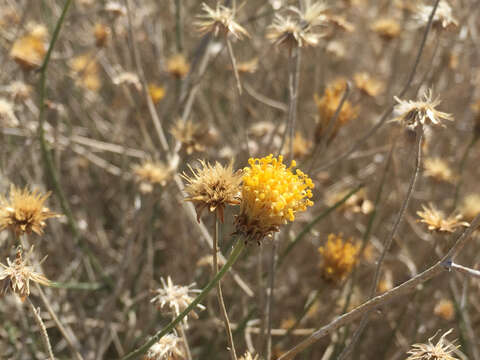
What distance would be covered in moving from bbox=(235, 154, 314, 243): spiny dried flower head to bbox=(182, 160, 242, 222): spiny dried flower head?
0.02m

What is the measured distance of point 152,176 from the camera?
1.12m

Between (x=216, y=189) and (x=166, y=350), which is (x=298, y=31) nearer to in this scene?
(x=216, y=189)

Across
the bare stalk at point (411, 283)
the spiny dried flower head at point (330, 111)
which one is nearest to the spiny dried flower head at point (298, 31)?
the spiny dried flower head at point (330, 111)

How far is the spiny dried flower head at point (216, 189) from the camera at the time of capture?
717 millimetres

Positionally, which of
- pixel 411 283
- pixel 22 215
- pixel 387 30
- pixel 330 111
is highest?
pixel 387 30

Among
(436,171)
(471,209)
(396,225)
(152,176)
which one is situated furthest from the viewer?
(436,171)

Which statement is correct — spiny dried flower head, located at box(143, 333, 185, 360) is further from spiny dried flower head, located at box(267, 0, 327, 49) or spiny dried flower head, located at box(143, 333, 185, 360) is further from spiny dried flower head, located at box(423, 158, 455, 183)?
spiny dried flower head, located at box(423, 158, 455, 183)

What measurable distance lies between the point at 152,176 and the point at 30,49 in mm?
649

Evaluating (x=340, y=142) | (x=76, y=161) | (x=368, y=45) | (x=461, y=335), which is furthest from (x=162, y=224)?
(x=368, y=45)

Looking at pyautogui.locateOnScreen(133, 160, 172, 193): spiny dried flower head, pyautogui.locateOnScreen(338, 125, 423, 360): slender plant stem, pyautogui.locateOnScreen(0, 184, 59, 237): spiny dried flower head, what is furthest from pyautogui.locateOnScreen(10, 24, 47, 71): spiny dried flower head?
pyautogui.locateOnScreen(338, 125, 423, 360): slender plant stem

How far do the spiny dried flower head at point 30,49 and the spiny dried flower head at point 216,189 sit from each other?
85cm

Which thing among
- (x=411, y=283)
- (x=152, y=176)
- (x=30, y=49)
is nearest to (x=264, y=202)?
(x=411, y=283)

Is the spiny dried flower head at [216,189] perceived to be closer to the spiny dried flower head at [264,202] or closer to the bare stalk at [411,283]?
the spiny dried flower head at [264,202]

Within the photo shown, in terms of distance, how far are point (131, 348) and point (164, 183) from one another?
45 centimetres
